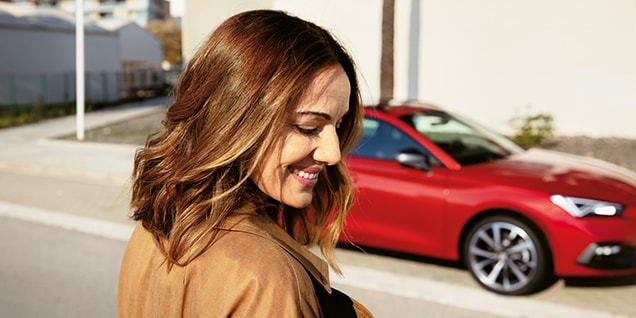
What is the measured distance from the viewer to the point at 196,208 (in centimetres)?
130

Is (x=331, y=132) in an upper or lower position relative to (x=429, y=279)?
upper

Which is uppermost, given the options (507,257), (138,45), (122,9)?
(122,9)

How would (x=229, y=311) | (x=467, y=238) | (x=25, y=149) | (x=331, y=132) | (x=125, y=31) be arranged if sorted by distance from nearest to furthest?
(x=229, y=311)
(x=331, y=132)
(x=467, y=238)
(x=25, y=149)
(x=125, y=31)

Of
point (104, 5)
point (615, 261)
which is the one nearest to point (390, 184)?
point (615, 261)

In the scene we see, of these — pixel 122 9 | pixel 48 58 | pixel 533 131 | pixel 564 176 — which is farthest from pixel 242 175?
pixel 122 9

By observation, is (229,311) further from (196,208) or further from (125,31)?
(125,31)

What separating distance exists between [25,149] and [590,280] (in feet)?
38.9

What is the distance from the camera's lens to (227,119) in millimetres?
1298

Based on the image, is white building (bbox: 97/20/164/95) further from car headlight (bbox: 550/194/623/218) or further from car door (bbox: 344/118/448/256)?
car headlight (bbox: 550/194/623/218)

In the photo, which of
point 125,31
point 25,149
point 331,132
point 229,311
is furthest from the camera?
point 125,31

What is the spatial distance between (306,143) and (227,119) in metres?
0.18

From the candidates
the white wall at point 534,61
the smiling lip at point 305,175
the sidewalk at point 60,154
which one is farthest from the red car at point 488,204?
the white wall at point 534,61

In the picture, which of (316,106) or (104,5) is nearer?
A: (316,106)

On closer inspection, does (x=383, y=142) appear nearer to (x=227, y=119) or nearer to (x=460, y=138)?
(x=460, y=138)
